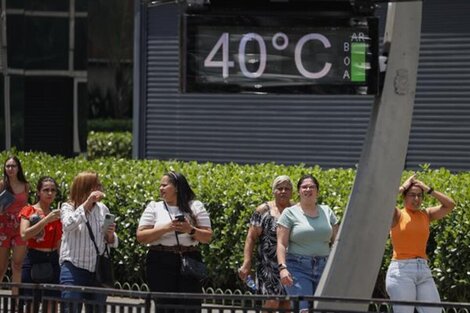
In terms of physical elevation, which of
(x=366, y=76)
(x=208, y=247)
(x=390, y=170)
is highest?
(x=366, y=76)

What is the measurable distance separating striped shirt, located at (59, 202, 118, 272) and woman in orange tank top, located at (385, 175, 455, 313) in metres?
2.58

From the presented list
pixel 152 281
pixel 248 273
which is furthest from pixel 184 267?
pixel 248 273

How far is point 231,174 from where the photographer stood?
1605 centimetres

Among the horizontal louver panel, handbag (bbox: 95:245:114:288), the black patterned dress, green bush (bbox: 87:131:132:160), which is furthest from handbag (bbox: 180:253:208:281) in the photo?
green bush (bbox: 87:131:132:160)

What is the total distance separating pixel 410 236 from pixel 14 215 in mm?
4751

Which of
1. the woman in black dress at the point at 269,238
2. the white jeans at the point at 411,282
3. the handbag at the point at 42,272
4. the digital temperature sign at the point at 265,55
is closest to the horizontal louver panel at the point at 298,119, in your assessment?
the handbag at the point at 42,272

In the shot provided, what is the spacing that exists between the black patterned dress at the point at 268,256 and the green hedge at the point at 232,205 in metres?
2.29

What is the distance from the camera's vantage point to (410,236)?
11.4m

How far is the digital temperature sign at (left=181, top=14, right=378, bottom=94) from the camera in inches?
323

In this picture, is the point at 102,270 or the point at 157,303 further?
the point at 102,270

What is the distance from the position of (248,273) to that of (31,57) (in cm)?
1240

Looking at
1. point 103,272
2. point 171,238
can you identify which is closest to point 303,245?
point 171,238

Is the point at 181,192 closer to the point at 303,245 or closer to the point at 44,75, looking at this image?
the point at 303,245

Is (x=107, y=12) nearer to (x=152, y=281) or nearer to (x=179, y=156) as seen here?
(x=179, y=156)
